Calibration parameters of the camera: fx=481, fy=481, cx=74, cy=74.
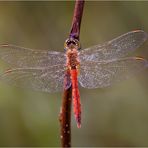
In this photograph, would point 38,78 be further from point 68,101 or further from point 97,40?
point 97,40

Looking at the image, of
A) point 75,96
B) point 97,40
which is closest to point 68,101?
point 75,96

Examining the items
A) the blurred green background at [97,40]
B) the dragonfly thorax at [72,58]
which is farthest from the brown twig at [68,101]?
the blurred green background at [97,40]

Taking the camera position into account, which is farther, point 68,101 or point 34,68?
point 34,68

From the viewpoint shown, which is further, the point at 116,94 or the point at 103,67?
the point at 116,94

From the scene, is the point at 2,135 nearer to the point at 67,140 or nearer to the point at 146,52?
the point at 146,52

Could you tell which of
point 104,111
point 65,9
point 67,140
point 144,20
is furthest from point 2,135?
point 67,140
